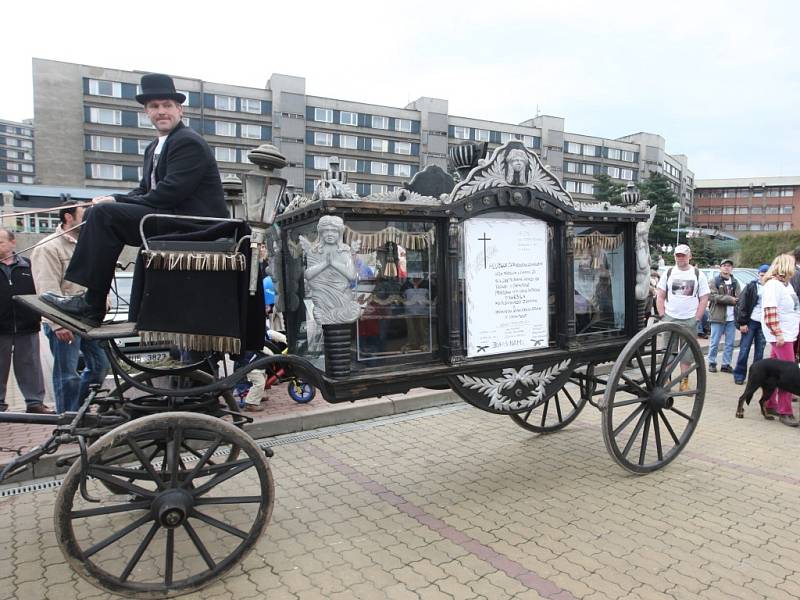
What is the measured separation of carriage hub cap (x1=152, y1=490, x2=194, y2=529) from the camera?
2672mm

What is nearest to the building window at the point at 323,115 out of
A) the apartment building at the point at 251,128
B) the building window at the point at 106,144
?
the apartment building at the point at 251,128

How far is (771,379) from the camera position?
5.92 m

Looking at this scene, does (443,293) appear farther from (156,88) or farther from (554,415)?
(554,415)

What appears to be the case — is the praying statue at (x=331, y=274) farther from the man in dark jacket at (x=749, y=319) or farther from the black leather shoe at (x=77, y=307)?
the man in dark jacket at (x=749, y=319)

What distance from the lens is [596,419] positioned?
604cm

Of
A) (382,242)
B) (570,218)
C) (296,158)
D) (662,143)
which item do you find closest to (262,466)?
(382,242)

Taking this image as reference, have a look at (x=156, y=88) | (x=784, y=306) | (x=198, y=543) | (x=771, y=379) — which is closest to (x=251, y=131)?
(x=784, y=306)

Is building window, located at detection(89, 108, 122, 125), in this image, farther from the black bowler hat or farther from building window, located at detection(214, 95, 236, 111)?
the black bowler hat

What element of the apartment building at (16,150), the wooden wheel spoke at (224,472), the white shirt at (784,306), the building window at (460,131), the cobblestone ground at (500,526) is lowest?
the cobblestone ground at (500,526)

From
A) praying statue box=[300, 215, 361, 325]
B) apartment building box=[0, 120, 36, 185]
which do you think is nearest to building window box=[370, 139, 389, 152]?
praying statue box=[300, 215, 361, 325]

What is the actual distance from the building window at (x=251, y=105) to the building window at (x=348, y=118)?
752 centimetres

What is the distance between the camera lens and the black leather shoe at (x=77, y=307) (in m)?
2.80

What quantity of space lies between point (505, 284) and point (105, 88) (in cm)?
4890

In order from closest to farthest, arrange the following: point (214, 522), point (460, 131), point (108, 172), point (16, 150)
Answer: point (214, 522), point (108, 172), point (460, 131), point (16, 150)
